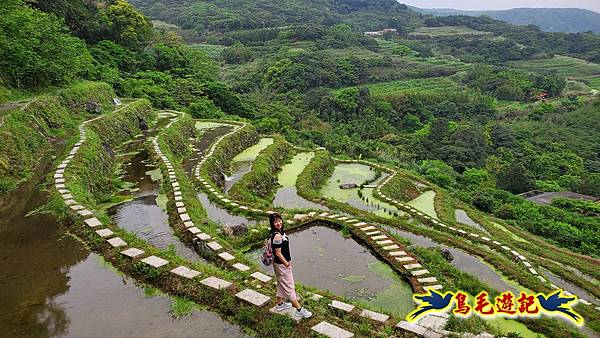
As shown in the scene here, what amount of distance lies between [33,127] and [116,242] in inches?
366

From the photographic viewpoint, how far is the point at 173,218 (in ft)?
36.4

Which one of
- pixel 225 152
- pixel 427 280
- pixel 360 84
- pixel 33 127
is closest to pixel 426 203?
pixel 225 152

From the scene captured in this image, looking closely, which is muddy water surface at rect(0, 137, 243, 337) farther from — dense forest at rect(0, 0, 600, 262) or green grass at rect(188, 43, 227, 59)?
green grass at rect(188, 43, 227, 59)

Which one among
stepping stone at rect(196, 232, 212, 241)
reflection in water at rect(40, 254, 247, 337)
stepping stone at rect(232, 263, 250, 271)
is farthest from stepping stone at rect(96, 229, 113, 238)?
stepping stone at rect(232, 263, 250, 271)

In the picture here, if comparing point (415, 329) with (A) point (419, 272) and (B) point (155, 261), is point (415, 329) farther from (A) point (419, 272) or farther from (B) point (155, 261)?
(B) point (155, 261)

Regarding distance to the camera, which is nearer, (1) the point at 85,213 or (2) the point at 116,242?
(2) the point at 116,242

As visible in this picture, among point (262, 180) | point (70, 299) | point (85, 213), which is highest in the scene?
point (70, 299)

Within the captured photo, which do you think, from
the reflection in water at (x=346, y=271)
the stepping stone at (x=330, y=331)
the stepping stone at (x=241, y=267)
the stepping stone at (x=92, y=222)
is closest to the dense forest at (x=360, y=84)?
the stepping stone at (x=92, y=222)

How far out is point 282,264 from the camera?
6051 mm

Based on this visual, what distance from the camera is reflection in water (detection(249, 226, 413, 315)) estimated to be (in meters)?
8.30

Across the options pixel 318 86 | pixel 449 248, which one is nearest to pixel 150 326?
pixel 449 248

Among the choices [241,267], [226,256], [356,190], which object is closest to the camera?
[241,267]

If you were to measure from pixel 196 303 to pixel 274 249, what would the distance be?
6.02ft

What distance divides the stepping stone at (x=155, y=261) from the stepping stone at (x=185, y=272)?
0.31 m
